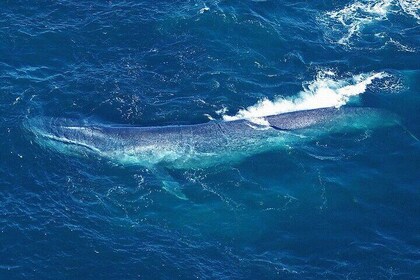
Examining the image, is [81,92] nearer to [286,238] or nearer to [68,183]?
[68,183]

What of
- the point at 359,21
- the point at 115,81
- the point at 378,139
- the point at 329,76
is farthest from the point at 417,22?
the point at 115,81

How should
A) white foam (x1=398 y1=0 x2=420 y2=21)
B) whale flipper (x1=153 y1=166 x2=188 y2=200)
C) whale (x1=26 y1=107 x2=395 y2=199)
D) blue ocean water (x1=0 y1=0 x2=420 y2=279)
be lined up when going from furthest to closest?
white foam (x1=398 y1=0 x2=420 y2=21), whale (x1=26 y1=107 x2=395 y2=199), whale flipper (x1=153 y1=166 x2=188 y2=200), blue ocean water (x1=0 y1=0 x2=420 y2=279)

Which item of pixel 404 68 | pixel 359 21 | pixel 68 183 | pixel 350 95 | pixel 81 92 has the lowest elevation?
pixel 68 183

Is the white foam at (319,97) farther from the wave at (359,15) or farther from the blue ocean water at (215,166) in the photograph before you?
the wave at (359,15)

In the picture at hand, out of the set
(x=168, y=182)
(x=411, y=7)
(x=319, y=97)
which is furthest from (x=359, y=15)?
(x=168, y=182)

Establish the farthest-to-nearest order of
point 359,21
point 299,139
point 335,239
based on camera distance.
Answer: point 359,21 < point 299,139 < point 335,239

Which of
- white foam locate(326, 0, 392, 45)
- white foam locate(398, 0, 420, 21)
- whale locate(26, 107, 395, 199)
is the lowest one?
whale locate(26, 107, 395, 199)

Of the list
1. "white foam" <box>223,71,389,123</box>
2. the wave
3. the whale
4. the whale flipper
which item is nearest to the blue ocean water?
"white foam" <box>223,71,389,123</box>

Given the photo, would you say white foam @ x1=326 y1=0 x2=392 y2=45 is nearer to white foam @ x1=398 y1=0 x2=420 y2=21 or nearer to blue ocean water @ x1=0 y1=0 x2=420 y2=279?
blue ocean water @ x1=0 y1=0 x2=420 y2=279
